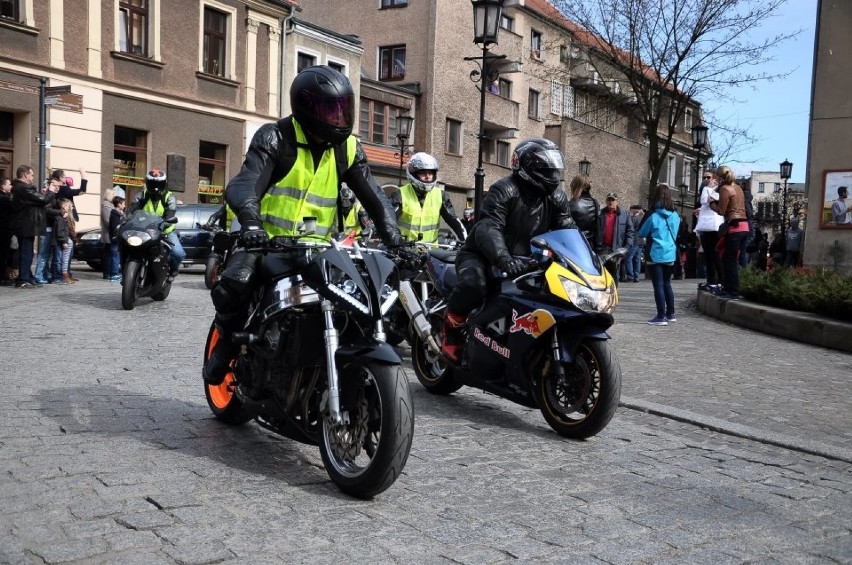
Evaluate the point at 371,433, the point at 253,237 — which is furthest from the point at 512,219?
the point at 371,433

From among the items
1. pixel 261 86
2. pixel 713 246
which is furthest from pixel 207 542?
pixel 261 86

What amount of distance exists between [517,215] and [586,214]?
15.1ft

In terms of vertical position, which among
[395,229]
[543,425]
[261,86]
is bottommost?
[543,425]

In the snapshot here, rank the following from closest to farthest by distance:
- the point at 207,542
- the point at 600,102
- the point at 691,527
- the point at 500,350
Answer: the point at 207,542, the point at 691,527, the point at 500,350, the point at 600,102

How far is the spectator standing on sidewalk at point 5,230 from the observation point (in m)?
14.2

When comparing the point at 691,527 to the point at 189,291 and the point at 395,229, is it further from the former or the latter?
the point at 189,291

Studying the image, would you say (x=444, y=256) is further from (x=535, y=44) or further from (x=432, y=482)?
(x=535, y=44)

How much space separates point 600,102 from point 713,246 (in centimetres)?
2315

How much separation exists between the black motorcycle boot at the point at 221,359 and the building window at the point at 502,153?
39472 millimetres

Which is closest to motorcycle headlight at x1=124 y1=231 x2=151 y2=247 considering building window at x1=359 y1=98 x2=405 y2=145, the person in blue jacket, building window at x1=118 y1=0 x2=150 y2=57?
the person in blue jacket

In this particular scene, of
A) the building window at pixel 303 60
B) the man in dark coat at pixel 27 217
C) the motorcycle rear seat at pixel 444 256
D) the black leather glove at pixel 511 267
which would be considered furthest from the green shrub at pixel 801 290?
the building window at pixel 303 60

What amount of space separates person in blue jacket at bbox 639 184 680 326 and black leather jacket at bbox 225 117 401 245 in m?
7.47

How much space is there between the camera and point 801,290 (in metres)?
11.3

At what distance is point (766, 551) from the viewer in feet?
11.7
